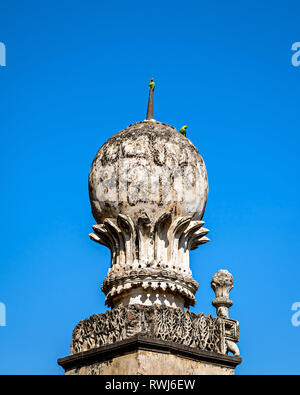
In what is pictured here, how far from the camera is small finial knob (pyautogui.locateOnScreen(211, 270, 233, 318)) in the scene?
19469 millimetres

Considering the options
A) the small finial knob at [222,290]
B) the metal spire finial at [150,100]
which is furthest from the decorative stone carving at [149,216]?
the metal spire finial at [150,100]

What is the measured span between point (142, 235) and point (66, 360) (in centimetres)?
294

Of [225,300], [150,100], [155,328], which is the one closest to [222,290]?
[225,300]

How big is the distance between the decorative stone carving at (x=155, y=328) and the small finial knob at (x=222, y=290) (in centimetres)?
55

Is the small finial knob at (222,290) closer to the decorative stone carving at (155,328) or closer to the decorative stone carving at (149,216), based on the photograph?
the decorative stone carving at (155,328)

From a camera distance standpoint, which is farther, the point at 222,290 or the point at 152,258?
the point at 222,290

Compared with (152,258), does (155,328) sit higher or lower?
lower

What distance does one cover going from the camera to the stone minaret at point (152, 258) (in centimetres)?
1755

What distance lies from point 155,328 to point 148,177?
3250mm

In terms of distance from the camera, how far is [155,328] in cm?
1725

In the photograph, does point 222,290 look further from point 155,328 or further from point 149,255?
point 155,328

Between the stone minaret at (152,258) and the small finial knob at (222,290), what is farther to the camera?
the small finial knob at (222,290)
